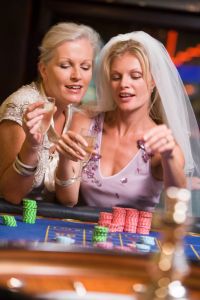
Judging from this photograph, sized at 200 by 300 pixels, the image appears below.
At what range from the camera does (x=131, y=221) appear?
97.9 inches

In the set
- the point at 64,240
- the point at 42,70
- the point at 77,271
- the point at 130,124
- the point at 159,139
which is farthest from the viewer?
the point at 42,70

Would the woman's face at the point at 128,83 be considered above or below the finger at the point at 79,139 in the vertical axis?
above

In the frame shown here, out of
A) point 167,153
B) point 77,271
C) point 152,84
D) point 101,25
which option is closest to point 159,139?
point 167,153

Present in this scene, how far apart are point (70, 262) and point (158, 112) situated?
2212 mm

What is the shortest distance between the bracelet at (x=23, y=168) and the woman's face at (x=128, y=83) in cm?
50

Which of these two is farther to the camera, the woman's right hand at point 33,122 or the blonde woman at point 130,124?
the blonde woman at point 130,124

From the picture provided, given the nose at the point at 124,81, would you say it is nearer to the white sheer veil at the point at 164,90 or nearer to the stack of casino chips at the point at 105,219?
the white sheer veil at the point at 164,90

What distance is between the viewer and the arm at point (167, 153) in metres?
2.42

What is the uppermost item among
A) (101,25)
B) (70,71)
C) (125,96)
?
(101,25)

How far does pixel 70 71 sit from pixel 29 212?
0.84 metres

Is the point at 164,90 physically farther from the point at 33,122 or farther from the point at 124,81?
the point at 33,122

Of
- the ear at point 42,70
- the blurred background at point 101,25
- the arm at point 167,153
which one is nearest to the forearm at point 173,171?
the arm at point 167,153

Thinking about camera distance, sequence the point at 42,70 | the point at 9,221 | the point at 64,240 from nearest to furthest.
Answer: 1. the point at 64,240
2. the point at 9,221
3. the point at 42,70

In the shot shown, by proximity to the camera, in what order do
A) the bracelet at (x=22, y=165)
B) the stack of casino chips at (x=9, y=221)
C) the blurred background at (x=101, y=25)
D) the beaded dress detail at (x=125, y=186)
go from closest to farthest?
the stack of casino chips at (x=9, y=221) < the bracelet at (x=22, y=165) < the beaded dress detail at (x=125, y=186) < the blurred background at (x=101, y=25)
